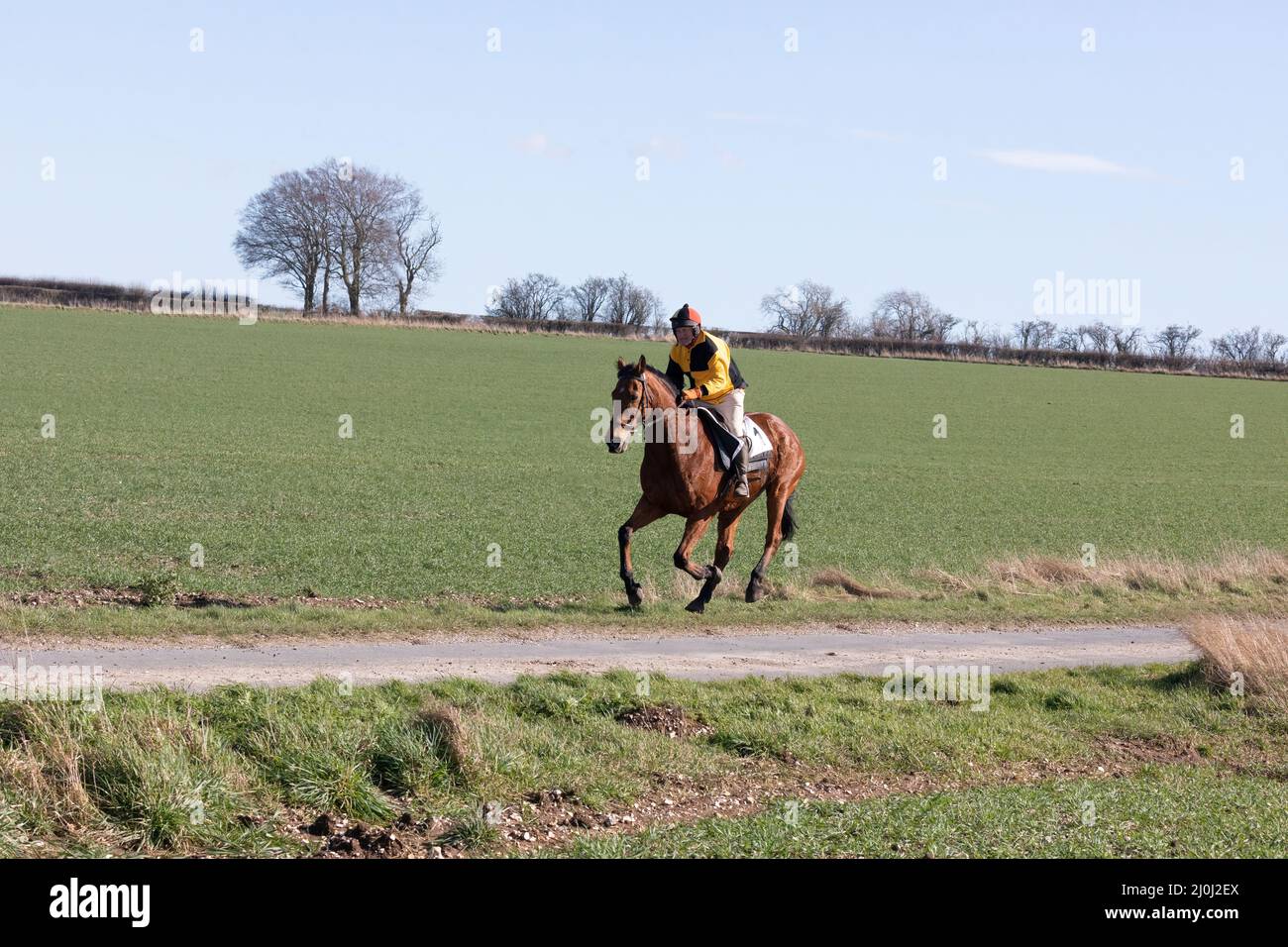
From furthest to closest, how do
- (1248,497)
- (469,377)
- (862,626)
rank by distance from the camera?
(469,377), (1248,497), (862,626)

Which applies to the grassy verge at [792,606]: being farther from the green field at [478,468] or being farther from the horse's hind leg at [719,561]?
the green field at [478,468]

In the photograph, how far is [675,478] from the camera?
15086 mm

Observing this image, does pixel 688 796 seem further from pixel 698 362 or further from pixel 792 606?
pixel 792 606

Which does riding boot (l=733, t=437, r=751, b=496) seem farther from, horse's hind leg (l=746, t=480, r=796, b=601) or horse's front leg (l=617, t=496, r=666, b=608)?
horse's hind leg (l=746, t=480, r=796, b=601)

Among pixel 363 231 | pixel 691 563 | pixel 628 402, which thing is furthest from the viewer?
pixel 363 231

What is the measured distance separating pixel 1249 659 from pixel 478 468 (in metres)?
22.5

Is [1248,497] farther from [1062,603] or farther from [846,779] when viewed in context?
[846,779]

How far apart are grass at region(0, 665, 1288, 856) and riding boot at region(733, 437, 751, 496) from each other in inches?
155

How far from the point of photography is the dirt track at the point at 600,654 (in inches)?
460

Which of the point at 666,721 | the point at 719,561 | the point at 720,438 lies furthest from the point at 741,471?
the point at 666,721

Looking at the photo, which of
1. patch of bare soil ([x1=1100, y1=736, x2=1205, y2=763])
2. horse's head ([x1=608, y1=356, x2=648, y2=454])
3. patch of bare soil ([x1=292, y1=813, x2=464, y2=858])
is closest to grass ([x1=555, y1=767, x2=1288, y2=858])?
patch of bare soil ([x1=292, y1=813, x2=464, y2=858])
